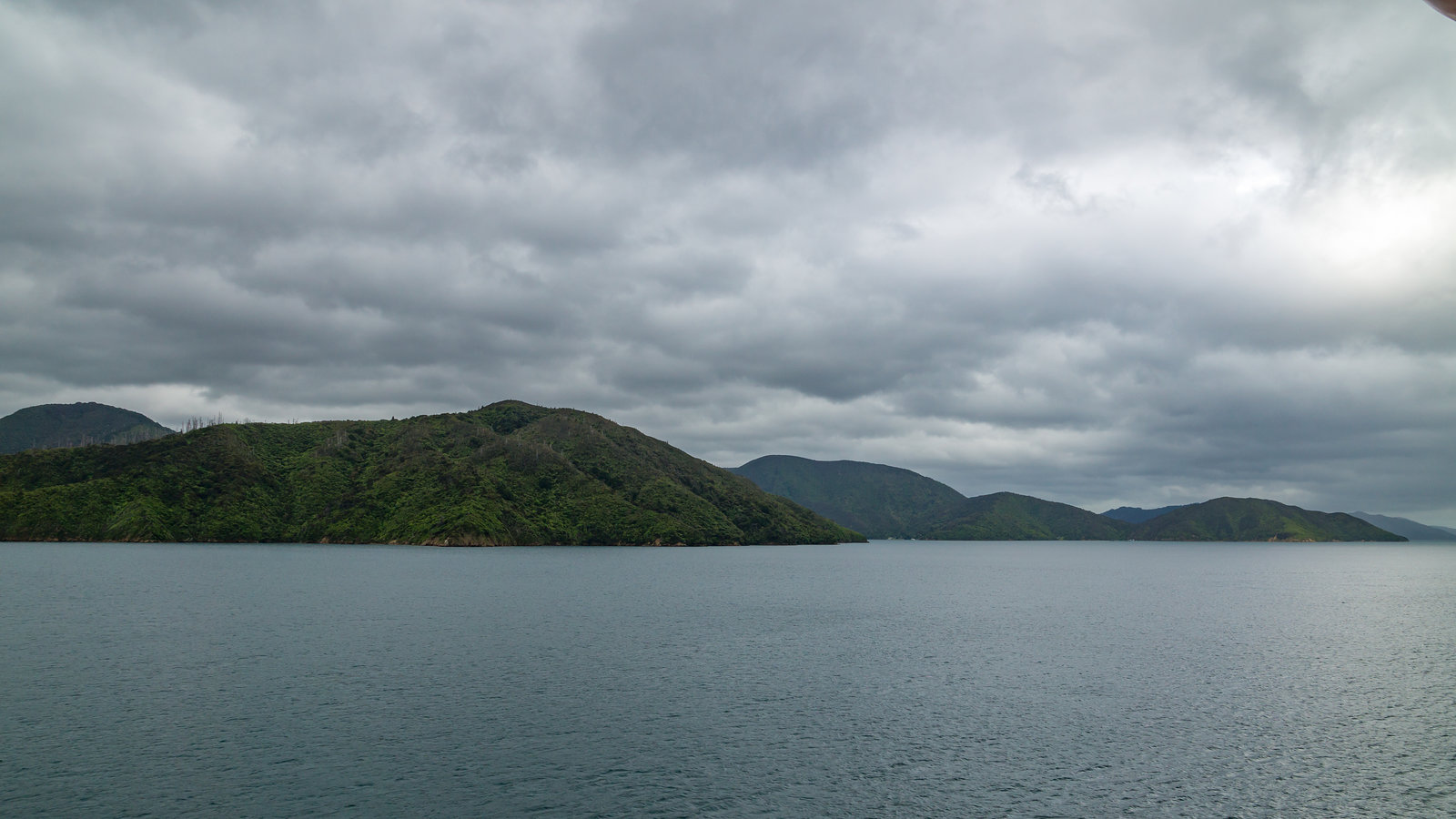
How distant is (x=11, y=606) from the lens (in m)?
109

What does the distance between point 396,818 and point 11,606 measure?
354 ft

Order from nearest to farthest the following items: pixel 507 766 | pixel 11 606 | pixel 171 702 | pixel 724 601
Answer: pixel 507 766, pixel 171 702, pixel 11 606, pixel 724 601

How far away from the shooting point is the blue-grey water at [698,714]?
42.1m

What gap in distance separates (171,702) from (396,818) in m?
31.8

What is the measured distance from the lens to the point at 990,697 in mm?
66125

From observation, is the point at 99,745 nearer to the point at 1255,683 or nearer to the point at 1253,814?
the point at 1253,814

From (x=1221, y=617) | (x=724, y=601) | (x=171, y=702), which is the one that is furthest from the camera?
(x=724, y=601)

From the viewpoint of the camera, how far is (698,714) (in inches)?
2306

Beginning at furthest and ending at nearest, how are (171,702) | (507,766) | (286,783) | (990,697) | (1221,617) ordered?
(1221,617)
(990,697)
(171,702)
(507,766)
(286,783)

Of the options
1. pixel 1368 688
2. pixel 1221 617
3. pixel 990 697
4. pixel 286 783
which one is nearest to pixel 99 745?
pixel 286 783

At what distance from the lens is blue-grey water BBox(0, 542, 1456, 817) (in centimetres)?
4212

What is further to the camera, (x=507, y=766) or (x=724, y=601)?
(x=724, y=601)

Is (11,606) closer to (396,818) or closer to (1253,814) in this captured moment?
(396,818)

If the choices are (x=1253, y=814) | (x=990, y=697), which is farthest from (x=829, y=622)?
(x=1253, y=814)
